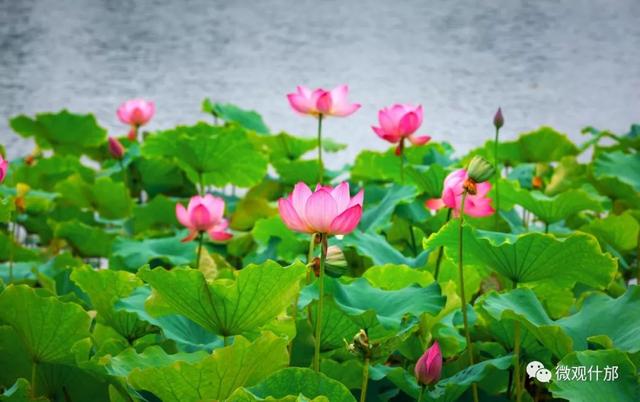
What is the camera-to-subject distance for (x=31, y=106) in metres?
3.80

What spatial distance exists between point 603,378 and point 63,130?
61.0 inches

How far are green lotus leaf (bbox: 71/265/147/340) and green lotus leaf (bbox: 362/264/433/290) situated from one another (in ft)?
0.74

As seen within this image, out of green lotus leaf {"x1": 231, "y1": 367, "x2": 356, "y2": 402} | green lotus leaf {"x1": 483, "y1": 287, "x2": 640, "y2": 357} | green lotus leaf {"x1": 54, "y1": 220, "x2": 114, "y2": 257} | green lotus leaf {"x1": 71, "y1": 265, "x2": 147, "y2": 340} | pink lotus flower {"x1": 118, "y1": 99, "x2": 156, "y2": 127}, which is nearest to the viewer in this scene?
green lotus leaf {"x1": 231, "y1": 367, "x2": 356, "y2": 402}

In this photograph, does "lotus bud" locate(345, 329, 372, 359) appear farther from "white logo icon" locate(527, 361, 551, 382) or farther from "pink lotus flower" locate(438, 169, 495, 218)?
"pink lotus flower" locate(438, 169, 495, 218)

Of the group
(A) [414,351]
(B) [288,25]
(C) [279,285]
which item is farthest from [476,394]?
(B) [288,25]

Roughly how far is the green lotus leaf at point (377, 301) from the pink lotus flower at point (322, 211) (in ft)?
0.26

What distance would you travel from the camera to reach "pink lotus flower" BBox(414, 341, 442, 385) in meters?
0.74

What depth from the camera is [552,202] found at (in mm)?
1229

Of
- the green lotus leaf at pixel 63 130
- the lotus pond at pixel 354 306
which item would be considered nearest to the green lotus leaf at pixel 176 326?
the lotus pond at pixel 354 306

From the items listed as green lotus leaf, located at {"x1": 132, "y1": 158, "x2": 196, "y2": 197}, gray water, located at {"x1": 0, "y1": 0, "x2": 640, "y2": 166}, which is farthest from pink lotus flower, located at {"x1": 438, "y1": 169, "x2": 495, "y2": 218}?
gray water, located at {"x1": 0, "y1": 0, "x2": 640, "y2": 166}

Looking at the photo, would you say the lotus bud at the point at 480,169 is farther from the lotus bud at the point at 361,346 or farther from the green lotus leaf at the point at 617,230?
the green lotus leaf at the point at 617,230

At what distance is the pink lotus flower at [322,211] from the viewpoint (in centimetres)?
79

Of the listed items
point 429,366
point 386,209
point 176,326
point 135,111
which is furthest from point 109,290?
point 135,111

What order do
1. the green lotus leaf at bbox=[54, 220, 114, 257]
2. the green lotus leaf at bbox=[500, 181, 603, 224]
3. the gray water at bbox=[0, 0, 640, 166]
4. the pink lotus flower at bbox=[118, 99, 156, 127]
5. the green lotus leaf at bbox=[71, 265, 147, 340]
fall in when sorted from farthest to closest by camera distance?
1. the gray water at bbox=[0, 0, 640, 166]
2. the pink lotus flower at bbox=[118, 99, 156, 127]
3. the green lotus leaf at bbox=[54, 220, 114, 257]
4. the green lotus leaf at bbox=[500, 181, 603, 224]
5. the green lotus leaf at bbox=[71, 265, 147, 340]
